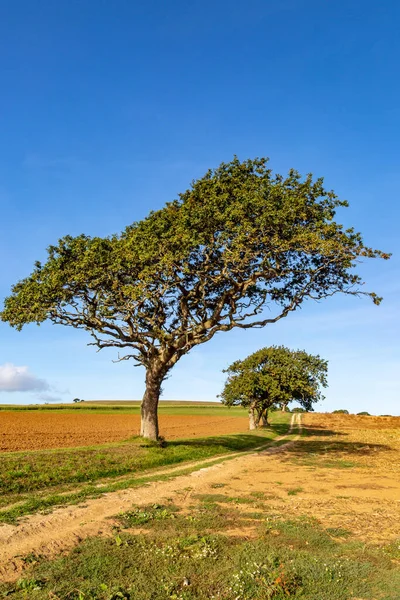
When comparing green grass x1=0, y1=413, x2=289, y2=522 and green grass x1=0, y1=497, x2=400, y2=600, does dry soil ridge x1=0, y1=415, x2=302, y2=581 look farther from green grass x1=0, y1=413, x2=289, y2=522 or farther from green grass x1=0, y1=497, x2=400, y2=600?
green grass x1=0, y1=413, x2=289, y2=522

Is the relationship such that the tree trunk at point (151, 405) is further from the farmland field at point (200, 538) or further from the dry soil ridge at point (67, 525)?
the dry soil ridge at point (67, 525)

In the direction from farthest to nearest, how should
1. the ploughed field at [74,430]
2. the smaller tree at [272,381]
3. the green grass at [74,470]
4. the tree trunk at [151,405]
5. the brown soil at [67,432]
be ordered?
the smaller tree at [272,381], the ploughed field at [74,430], the brown soil at [67,432], the tree trunk at [151,405], the green grass at [74,470]

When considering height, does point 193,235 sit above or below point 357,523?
above

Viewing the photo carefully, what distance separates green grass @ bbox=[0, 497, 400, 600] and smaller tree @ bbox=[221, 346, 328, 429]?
45053 millimetres

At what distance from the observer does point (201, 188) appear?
28.8 m

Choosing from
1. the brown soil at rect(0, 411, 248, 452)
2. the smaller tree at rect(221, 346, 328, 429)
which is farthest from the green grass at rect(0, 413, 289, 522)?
the smaller tree at rect(221, 346, 328, 429)

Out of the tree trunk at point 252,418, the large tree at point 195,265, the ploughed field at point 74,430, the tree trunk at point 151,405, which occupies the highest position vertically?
the large tree at point 195,265

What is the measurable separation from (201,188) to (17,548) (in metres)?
23.2

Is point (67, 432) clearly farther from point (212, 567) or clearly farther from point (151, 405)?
point (212, 567)

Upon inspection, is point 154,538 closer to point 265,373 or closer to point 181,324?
point 181,324

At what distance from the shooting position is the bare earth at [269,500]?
37.4ft

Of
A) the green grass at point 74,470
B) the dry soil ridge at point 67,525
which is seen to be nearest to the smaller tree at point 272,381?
the green grass at point 74,470

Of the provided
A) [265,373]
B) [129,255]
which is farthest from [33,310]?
[265,373]

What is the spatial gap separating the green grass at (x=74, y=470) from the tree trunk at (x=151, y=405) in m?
1.06
